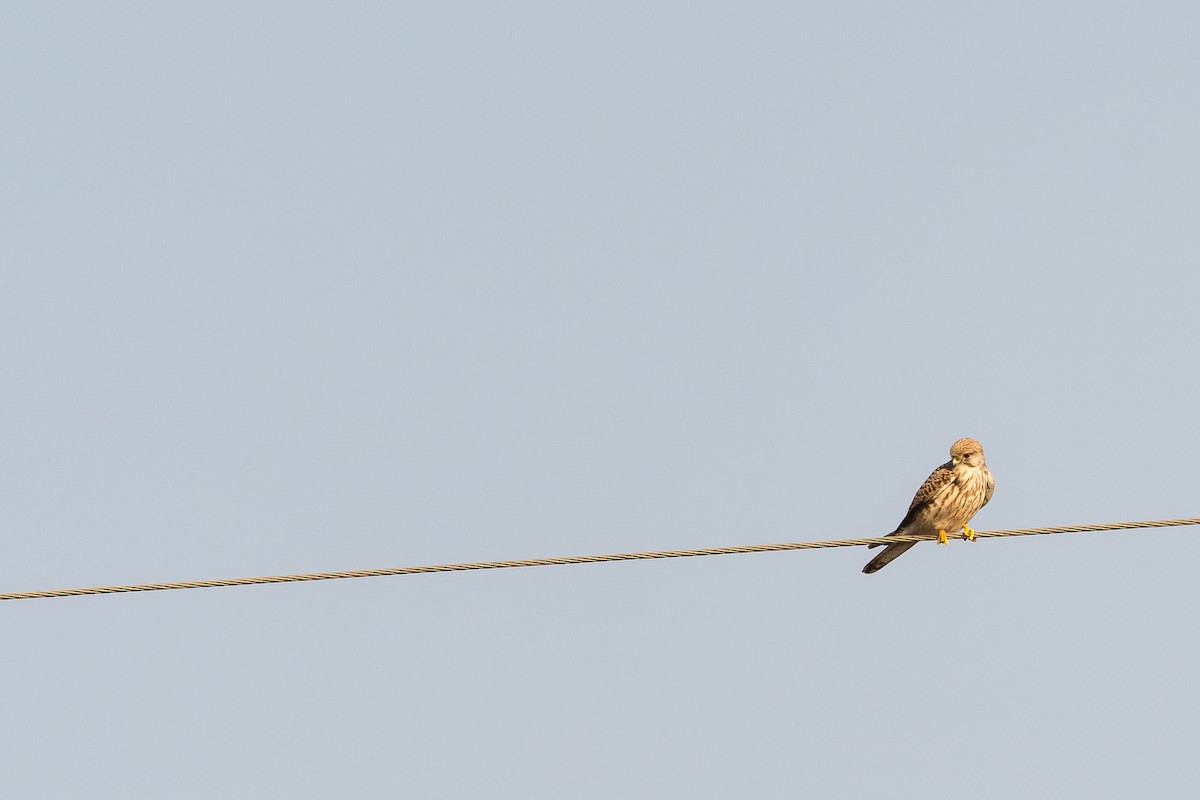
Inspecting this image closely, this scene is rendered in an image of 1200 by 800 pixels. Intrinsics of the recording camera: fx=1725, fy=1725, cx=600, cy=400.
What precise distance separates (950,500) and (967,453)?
2.66 feet

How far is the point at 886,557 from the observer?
19062 mm

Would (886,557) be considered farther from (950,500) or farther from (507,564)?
(507,564)

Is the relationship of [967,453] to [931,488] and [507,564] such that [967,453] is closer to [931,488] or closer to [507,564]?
[931,488]

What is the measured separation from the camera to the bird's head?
62.0 feet

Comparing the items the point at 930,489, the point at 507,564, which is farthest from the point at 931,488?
the point at 507,564

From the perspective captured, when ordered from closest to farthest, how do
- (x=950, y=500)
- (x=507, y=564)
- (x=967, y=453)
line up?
(x=507, y=564) → (x=950, y=500) → (x=967, y=453)

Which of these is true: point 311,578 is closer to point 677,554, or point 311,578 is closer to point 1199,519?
point 677,554

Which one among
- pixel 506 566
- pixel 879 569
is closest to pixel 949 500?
pixel 879 569

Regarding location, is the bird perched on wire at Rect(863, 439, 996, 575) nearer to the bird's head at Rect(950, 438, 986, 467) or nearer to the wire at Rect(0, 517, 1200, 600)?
the bird's head at Rect(950, 438, 986, 467)

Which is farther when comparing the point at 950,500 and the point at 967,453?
the point at 967,453

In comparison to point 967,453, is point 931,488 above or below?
below

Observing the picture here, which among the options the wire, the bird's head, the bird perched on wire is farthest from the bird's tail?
the wire

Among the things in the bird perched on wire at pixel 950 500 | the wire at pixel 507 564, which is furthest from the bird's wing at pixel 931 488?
the wire at pixel 507 564

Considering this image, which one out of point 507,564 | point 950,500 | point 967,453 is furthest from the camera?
point 967,453
